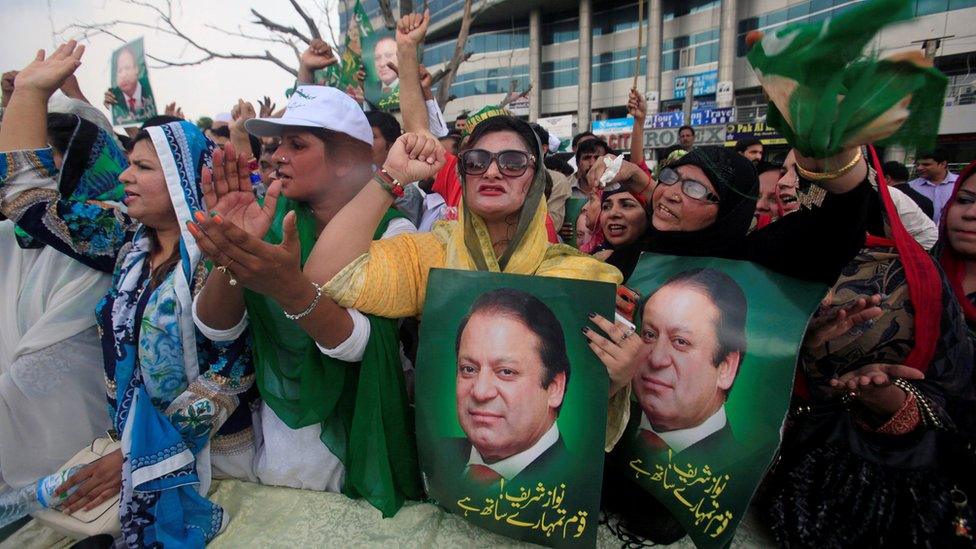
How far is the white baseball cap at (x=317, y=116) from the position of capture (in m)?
1.99

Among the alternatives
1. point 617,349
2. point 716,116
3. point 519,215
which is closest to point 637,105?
point 519,215

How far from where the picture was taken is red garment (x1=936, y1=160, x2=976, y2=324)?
1.94 m

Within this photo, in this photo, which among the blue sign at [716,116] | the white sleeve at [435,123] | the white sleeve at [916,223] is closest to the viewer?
the white sleeve at [916,223]

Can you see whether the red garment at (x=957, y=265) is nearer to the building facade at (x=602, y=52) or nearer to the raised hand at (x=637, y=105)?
the raised hand at (x=637, y=105)

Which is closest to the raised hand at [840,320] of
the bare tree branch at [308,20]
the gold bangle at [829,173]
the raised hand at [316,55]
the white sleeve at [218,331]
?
the gold bangle at [829,173]

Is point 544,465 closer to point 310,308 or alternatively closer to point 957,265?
point 310,308

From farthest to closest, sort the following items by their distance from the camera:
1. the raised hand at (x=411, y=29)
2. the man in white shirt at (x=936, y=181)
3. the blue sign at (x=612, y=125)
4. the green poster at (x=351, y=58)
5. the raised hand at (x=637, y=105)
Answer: the blue sign at (x=612, y=125) → the man in white shirt at (x=936, y=181) → the green poster at (x=351, y=58) → the raised hand at (x=637, y=105) → the raised hand at (x=411, y=29)

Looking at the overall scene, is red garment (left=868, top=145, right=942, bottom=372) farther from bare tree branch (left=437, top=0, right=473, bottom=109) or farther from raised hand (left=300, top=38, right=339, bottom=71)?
bare tree branch (left=437, top=0, right=473, bottom=109)

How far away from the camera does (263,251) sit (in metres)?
1.35

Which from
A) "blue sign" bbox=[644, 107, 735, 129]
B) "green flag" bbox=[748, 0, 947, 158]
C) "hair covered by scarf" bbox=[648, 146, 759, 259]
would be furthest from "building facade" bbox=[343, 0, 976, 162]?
"green flag" bbox=[748, 0, 947, 158]

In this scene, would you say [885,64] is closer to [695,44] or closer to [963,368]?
[963,368]

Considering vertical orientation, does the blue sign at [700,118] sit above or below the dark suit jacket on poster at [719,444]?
above

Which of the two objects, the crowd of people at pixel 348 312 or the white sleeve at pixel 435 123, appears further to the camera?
the white sleeve at pixel 435 123

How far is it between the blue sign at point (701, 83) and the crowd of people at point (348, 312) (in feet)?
121
